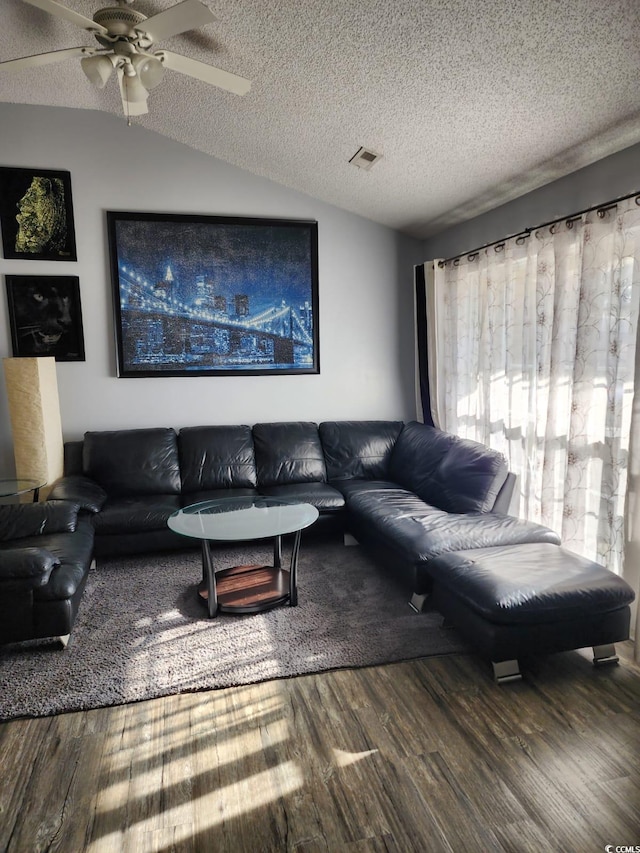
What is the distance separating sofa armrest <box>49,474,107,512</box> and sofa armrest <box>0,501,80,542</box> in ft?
0.74

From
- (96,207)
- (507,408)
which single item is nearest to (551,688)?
(507,408)

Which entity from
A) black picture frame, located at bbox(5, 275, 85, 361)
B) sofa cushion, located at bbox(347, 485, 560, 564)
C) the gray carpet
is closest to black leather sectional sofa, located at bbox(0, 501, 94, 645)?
the gray carpet

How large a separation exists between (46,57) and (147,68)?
39 cm

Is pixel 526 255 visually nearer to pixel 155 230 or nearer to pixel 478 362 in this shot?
pixel 478 362

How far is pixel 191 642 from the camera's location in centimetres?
251

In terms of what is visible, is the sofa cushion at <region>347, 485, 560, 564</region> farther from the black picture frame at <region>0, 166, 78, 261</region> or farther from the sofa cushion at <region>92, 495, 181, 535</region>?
the black picture frame at <region>0, 166, 78, 261</region>

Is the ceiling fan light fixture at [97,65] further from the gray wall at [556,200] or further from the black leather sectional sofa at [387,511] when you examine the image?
the gray wall at [556,200]

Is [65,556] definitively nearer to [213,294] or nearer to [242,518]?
[242,518]

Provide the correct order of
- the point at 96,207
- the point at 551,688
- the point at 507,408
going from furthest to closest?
the point at 96,207 → the point at 507,408 → the point at 551,688

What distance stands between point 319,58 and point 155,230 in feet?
6.63

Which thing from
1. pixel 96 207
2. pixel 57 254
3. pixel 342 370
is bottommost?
pixel 342 370

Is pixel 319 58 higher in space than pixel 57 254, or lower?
higher

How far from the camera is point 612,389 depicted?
8.25ft

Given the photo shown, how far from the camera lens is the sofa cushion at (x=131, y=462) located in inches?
149
